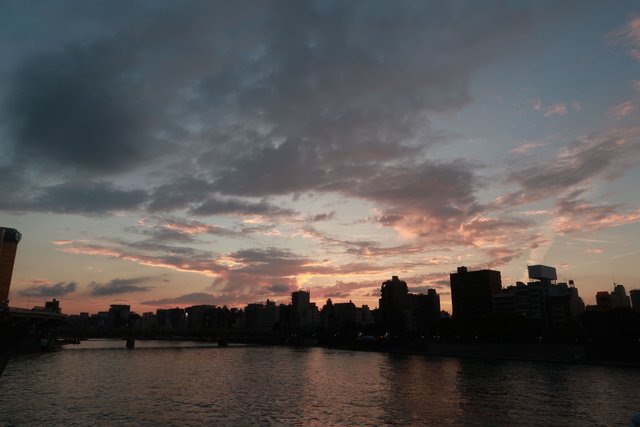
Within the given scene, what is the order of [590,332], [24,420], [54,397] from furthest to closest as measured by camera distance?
1. [590,332]
2. [54,397]
3. [24,420]

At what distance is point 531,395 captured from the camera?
237 feet

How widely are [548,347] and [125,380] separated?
404 ft

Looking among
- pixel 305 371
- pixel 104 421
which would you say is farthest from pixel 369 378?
pixel 104 421

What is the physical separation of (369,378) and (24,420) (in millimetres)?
66535

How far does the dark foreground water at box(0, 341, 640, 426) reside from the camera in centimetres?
5456

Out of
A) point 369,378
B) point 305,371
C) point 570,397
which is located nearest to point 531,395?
point 570,397

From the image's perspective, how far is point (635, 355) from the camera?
398 ft

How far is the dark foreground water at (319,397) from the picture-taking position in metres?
54.6

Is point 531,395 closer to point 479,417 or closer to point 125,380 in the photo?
point 479,417

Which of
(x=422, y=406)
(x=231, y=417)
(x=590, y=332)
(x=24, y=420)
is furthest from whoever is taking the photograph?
(x=590, y=332)

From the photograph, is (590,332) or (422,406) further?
(590,332)

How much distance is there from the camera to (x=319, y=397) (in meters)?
72.4

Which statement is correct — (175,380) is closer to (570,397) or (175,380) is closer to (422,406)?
(422,406)

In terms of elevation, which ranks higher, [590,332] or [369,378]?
[590,332]
